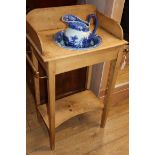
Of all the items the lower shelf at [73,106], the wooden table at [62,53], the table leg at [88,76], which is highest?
the wooden table at [62,53]

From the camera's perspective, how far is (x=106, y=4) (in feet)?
4.14

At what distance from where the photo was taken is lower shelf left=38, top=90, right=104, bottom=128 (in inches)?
53.2

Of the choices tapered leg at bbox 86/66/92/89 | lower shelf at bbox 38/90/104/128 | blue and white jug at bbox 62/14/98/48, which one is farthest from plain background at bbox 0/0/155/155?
tapered leg at bbox 86/66/92/89

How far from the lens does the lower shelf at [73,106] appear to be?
135 cm

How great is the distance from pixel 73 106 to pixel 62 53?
0.55 meters

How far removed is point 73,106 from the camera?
143 cm
